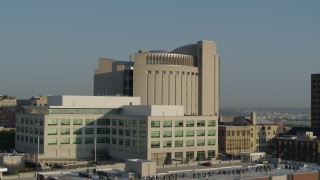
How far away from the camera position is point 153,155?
481 feet

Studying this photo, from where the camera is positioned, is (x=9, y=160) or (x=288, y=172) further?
(x=9, y=160)

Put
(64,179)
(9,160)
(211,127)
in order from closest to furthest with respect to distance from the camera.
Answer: (64,179), (9,160), (211,127)

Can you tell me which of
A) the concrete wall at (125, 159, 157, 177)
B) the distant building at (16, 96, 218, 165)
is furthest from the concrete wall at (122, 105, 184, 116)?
the concrete wall at (125, 159, 157, 177)

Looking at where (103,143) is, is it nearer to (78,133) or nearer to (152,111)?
(78,133)

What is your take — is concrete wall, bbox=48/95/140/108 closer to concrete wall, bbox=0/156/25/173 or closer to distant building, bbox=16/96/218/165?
distant building, bbox=16/96/218/165

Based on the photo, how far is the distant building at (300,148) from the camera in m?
168

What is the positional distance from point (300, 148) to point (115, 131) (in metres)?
61.6

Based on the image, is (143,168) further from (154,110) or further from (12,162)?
(154,110)

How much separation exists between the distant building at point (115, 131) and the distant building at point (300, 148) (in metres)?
32.7

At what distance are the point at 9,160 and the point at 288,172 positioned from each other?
2992 inches

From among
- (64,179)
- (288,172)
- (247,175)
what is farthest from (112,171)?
(288,172)

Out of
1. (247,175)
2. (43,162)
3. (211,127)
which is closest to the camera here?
(247,175)

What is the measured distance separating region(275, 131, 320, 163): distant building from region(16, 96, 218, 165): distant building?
107ft

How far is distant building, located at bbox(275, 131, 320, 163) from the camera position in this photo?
551 feet
